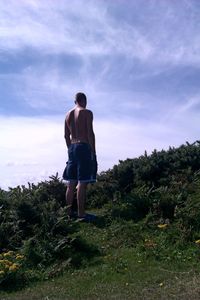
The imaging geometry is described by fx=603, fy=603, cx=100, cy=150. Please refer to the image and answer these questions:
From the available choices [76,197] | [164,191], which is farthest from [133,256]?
[76,197]

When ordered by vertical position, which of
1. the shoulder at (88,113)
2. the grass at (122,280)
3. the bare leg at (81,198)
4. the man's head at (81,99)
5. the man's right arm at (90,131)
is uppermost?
the man's head at (81,99)

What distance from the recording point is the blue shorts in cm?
1067

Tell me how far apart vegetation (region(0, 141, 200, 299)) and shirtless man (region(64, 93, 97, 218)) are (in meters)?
0.59

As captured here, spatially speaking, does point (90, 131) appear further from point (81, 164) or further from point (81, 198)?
point (81, 198)

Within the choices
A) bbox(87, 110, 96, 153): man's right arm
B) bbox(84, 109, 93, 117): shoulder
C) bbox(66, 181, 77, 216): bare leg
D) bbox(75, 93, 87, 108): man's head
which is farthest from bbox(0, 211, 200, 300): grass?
bbox(75, 93, 87, 108): man's head

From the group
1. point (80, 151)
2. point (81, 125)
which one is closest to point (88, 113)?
point (81, 125)

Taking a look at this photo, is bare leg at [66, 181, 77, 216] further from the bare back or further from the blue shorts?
the bare back

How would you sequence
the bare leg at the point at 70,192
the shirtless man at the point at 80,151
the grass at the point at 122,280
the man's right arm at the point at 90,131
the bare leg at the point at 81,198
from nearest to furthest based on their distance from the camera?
1. the grass at the point at 122,280
2. the bare leg at the point at 81,198
3. the shirtless man at the point at 80,151
4. the man's right arm at the point at 90,131
5. the bare leg at the point at 70,192

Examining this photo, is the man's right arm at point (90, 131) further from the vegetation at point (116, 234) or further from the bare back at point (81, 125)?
the vegetation at point (116, 234)

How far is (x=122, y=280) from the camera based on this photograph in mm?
7266

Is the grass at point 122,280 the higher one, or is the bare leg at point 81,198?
the bare leg at point 81,198

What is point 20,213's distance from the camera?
1016 cm

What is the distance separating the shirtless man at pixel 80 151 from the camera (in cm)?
1066

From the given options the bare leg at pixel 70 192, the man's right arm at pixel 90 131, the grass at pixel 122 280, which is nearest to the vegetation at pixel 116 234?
the grass at pixel 122 280
